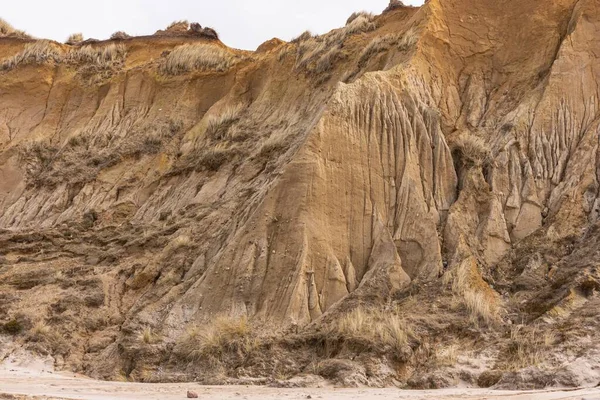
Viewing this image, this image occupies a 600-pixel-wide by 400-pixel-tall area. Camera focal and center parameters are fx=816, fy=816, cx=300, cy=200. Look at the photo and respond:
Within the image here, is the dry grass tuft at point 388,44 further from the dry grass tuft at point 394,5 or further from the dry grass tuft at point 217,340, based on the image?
the dry grass tuft at point 217,340

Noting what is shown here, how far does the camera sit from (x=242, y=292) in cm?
1497

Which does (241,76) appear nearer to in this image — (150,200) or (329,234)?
(150,200)

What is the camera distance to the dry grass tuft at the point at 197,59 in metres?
25.6

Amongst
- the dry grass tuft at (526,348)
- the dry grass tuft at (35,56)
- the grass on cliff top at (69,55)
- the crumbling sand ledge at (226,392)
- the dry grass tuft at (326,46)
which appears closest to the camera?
the crumbling sand ledge at (226,392)

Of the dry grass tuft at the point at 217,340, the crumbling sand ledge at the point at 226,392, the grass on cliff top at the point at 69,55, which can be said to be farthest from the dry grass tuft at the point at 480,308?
the grass on cliff top at the point at 69,55

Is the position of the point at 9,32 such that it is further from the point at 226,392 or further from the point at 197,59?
the point at 226,392

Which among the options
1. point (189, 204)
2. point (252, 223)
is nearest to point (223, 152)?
point (189, 204)

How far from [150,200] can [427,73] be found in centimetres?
770

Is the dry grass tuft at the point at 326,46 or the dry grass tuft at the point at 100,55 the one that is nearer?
the dry grass tuft at the point at 326,46

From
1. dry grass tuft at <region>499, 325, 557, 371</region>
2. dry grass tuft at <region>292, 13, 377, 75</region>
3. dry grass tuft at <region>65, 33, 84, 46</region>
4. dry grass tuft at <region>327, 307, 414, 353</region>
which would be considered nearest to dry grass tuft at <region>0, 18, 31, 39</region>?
dry grass tuft at <region>65, 33, 84, 46</region>

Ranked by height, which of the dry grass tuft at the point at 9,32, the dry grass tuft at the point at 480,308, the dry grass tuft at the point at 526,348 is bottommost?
the dry grass tuft at the point at 526,348

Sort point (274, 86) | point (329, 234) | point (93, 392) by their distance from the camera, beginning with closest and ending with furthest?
1. point (93, 392)
2. point (329, 234)
3. point (274, 86)

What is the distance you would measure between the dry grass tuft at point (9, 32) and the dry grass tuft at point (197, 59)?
7995 mm

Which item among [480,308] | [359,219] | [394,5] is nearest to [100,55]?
[394,5]
